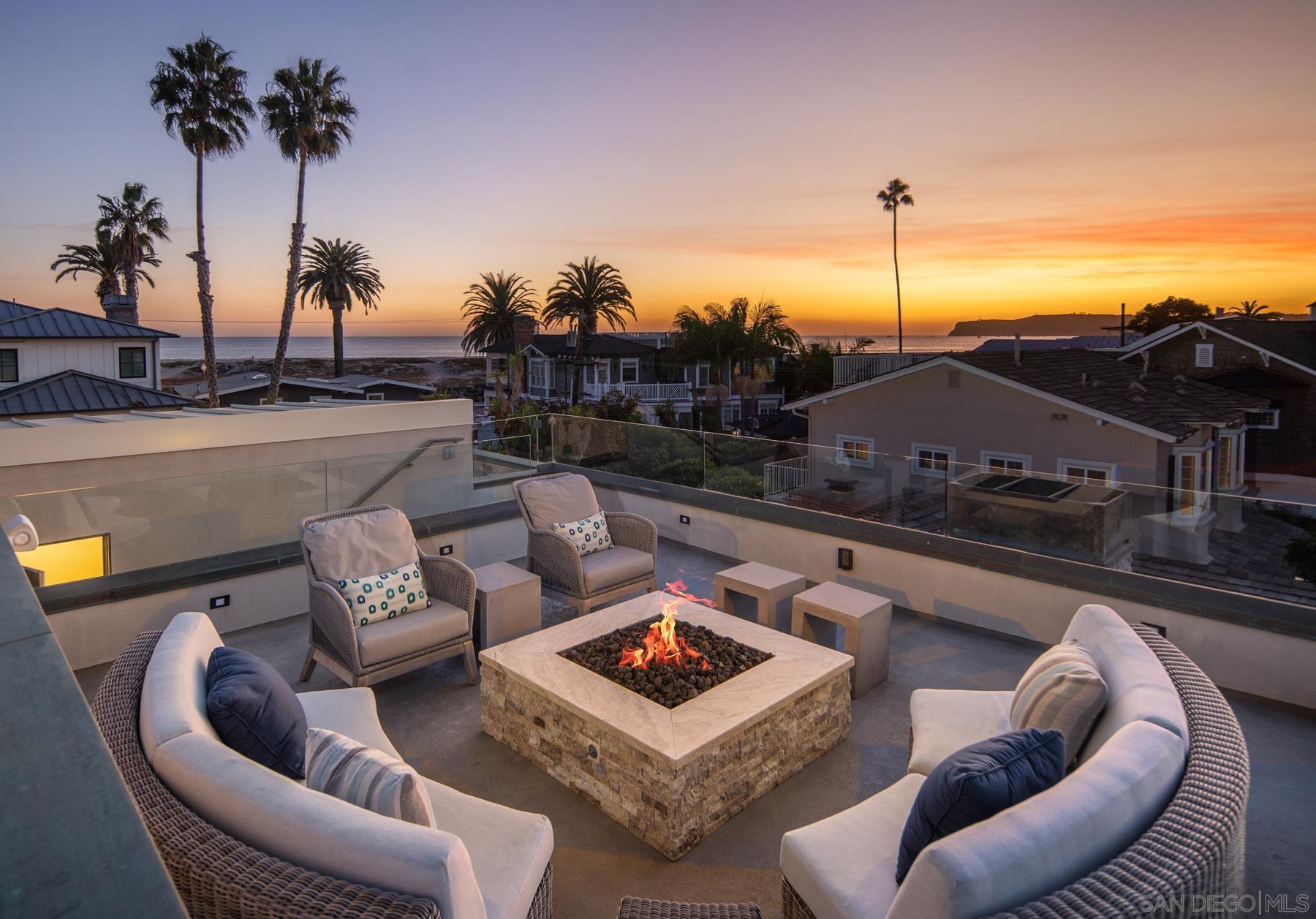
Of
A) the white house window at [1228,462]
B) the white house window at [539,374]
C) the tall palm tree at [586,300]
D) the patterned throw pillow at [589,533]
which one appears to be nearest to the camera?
the patterned throw pillow at [589,533]

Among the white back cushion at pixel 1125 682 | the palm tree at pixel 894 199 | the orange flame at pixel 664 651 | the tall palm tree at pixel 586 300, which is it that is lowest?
the orange flame at pixel 664 651

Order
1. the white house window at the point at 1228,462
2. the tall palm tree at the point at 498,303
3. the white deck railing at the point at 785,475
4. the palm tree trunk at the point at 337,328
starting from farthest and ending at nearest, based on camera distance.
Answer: the tall palm tree at the point at 498,303, the palm tree trunk at the point at 337,328, the white house window at the point at 1228,462, the white deck railing at the point at 785,475

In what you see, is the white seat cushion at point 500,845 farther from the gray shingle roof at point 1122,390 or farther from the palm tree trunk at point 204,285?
the palm tree trunk at point 204,285

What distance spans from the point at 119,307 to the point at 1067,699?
29.2 m

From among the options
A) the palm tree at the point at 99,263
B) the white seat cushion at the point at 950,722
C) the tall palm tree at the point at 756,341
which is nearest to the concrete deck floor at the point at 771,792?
the white seat cushion at the point at 950,722

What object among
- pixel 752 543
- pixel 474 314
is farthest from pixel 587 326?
pixel 752 543

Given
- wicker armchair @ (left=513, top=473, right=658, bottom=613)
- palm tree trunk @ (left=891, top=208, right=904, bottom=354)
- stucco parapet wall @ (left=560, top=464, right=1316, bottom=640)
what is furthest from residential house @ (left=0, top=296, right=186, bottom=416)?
palm tree trunk @ (left=891, top=208, right=904, bottom=354)

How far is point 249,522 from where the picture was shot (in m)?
5.34

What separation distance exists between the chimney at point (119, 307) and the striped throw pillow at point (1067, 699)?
28.3m

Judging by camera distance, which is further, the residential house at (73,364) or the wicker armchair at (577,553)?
the residential house at (73,364)

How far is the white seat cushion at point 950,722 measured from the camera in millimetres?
2742

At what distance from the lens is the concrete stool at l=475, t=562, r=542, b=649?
4695mm

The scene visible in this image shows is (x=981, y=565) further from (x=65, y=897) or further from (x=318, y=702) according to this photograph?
(x=65, y=897)

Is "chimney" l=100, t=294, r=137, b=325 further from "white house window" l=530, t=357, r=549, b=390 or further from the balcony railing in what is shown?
the balcony railing
